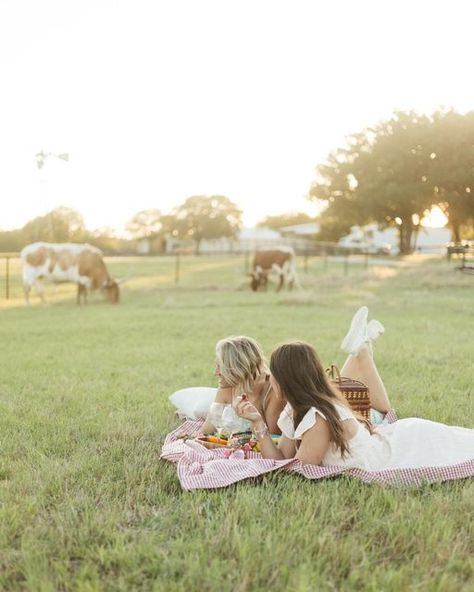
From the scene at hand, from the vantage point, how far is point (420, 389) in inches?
262

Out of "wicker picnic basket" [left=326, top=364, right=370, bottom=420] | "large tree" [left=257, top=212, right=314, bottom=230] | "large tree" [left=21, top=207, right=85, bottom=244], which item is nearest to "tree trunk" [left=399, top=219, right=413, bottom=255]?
"large tree" [left=21, top=207, right=85, bottom=244]

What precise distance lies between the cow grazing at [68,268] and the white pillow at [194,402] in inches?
574

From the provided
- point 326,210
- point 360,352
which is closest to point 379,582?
point 360,352

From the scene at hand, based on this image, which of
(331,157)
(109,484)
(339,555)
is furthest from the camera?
(331,157)

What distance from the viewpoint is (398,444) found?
4293mm

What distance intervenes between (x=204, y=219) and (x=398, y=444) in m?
75.2

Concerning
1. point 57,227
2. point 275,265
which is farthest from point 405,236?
point 275,265

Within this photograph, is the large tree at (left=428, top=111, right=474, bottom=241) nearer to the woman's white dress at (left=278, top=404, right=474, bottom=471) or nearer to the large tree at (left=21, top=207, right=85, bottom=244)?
the large tree at (left=21, top=207, right=85, bottom=244)

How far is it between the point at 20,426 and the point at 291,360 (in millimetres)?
2515

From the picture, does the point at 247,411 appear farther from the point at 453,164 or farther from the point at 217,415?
the point at 453,164

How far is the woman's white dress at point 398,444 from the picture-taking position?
4.00m

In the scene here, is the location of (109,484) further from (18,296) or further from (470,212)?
(470,212)

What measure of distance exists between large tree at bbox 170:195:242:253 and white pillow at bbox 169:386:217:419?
72326 mm

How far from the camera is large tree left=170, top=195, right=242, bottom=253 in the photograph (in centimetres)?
7831
